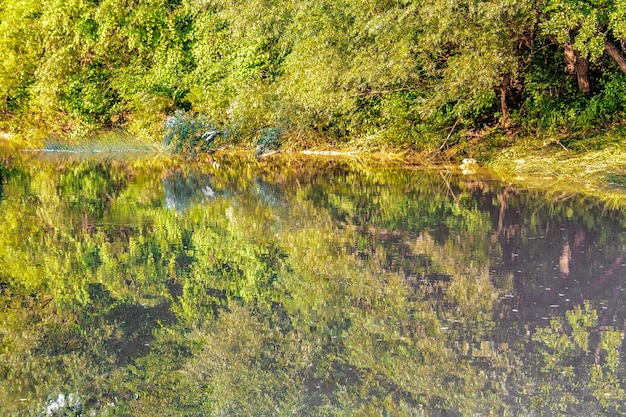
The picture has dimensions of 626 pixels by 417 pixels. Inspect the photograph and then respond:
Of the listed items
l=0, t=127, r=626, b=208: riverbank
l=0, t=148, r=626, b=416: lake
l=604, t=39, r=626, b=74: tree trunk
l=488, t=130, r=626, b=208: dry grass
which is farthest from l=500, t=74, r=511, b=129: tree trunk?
l=0, t=148, r=626, b=416: lake

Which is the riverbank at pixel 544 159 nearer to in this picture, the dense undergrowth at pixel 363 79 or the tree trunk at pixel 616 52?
the dense undergrowth at pixel 363 79

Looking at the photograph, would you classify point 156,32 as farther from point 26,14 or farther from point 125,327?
point 125,327

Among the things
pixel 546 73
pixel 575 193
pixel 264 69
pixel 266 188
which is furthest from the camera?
pixel 264 69

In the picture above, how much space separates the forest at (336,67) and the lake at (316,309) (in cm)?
506

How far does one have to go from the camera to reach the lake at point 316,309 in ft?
15.7

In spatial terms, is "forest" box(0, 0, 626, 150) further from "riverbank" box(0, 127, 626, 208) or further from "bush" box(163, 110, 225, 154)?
"riverbank" box(0, 127, 626, 208)

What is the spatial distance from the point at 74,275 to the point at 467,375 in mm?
4297

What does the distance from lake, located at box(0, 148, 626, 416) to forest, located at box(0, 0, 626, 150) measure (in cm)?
506

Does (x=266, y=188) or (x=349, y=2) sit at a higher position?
(x=349, y=2)

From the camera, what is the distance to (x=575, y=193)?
13.8 m

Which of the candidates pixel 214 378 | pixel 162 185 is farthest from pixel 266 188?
pixel 214 378

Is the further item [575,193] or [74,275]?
[575,193]

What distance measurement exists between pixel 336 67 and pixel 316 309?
13.0 metres

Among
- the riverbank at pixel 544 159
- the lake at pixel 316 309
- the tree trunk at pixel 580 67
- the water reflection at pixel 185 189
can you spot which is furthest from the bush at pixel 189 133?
the lake at pixel 316 309
